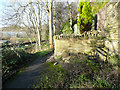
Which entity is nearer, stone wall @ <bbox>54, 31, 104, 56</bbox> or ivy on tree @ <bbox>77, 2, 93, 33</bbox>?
stone wall @ <bbox>54, 31, 104, 56</bbox>

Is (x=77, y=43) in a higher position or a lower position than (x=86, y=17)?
lower

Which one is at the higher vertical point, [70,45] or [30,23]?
[30,23]

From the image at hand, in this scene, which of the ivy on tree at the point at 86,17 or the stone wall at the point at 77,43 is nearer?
the stone wall at the point at 77,43

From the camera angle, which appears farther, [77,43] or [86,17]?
[86,17]

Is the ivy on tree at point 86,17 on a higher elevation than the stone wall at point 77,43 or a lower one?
higher

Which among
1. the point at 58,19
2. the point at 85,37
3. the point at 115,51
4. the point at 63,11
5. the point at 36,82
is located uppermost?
the point at 63,11

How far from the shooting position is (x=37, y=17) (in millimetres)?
10523

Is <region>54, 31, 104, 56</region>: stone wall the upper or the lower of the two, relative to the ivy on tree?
lower

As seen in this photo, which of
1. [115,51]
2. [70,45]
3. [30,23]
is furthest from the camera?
[30,23]

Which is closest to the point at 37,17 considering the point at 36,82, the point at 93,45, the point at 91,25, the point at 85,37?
the point at 91,25

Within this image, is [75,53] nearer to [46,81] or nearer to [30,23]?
[46,81]

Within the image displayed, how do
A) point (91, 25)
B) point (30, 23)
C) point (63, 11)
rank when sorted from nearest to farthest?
1. point (91, 25)
2. point (30, 23)
3. point (63, 11)

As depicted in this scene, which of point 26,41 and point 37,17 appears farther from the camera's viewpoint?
point 26,41

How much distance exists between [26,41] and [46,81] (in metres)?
13.9
